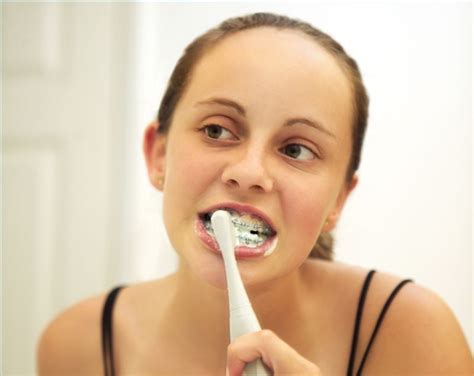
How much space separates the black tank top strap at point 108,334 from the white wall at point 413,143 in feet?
1.14

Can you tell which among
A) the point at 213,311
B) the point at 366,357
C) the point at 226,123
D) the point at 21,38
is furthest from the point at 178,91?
the point at 21,38

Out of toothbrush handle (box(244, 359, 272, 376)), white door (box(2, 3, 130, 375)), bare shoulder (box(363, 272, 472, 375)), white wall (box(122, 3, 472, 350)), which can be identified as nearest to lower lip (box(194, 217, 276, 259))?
toothbrush handle (box(244, 359, 272, 376))

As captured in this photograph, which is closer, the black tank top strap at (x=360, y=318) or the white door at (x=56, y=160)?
the black tank top strap at (x=360, y=318)

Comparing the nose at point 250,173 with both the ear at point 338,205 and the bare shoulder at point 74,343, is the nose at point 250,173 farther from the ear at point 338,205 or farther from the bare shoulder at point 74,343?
Answer: the bare shoulder at point 74,343

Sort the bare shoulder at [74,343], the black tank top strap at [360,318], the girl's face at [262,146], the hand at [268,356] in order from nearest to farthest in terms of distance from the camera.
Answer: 1. the hand at [268,356]
2. the girl's face at [262,146]
3. the black tank top strap at [360,318]
4. the bare shoulder at [74,343]

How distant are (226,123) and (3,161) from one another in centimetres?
82

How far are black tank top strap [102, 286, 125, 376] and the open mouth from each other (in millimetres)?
290

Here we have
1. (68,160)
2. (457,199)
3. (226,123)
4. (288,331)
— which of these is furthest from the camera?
(68,160)

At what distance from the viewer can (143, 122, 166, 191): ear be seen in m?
0.63

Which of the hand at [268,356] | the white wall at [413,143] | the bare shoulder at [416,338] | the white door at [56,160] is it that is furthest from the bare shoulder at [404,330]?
the white door at [56,160]

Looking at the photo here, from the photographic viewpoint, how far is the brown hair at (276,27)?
0.57m

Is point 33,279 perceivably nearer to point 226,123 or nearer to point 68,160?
point 68,160

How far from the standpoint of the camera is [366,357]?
599 millimetres

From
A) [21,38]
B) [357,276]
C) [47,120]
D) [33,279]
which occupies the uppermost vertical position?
[21,38]
